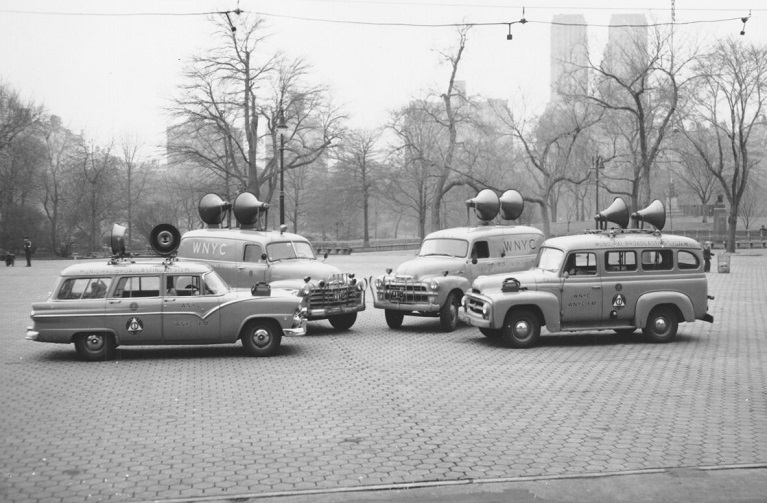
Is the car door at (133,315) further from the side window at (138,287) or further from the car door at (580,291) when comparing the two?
the car door at (580,291)

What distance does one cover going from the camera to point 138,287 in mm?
13617

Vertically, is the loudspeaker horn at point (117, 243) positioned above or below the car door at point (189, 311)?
above

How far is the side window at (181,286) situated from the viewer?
13.7 m

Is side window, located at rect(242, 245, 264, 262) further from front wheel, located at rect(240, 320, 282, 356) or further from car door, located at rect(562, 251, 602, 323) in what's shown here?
car door, located at rect(562, 251, 602, 323)

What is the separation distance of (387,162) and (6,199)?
99.8ft

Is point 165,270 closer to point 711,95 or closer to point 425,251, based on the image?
point 425,251

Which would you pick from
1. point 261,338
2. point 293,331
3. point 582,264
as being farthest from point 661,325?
point 261,338

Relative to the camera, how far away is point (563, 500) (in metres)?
6.50

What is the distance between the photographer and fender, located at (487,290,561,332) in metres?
15.0

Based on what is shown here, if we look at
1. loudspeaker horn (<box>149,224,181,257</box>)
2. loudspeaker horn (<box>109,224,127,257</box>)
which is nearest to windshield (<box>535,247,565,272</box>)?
loudspeaker horn (<box>149,224,181,257</box>)

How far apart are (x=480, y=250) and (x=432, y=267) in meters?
1.36

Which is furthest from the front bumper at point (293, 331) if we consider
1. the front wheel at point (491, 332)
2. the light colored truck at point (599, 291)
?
the front wheel at point (491, 332)

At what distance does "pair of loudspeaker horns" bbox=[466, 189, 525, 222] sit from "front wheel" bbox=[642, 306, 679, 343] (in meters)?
5.88

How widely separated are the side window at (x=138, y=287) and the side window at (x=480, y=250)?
7517 millimetres
